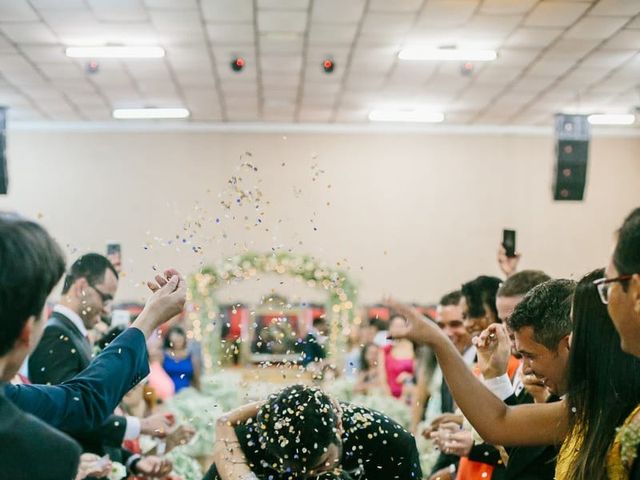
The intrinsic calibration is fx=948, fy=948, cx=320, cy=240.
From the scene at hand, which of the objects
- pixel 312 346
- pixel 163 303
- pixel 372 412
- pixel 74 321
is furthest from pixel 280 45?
pixel 163 303

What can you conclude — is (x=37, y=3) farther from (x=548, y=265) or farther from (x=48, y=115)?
(x=548, y=265)

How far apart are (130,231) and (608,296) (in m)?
11.2

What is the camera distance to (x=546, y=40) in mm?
8234

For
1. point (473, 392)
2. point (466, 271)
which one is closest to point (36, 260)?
point (473, 392)

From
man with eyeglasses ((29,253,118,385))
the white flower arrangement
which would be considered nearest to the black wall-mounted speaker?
man with eyeglasses ((29,253,118,385))

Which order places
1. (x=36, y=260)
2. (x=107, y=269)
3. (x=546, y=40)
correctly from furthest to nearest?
(x=546, y=40) → (x=107, y=269) → (x=36, y=260)

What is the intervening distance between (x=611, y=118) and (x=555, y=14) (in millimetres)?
4473

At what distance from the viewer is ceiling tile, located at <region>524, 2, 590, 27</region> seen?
7.29 metres

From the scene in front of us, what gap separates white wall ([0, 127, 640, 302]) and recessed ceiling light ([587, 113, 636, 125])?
3.51 feet

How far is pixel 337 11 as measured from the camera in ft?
24.5

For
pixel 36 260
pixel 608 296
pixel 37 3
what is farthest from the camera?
pixel 37 3

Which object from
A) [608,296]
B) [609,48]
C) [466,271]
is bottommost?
[466,271]

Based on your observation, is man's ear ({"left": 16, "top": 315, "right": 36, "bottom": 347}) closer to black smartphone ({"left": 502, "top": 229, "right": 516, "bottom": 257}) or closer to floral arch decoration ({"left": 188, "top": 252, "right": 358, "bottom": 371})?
black smartphone ({"left": 502, "top": 229, "right": 516, "bottom": 257})

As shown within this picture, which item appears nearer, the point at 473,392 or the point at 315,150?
the point at 473,392
